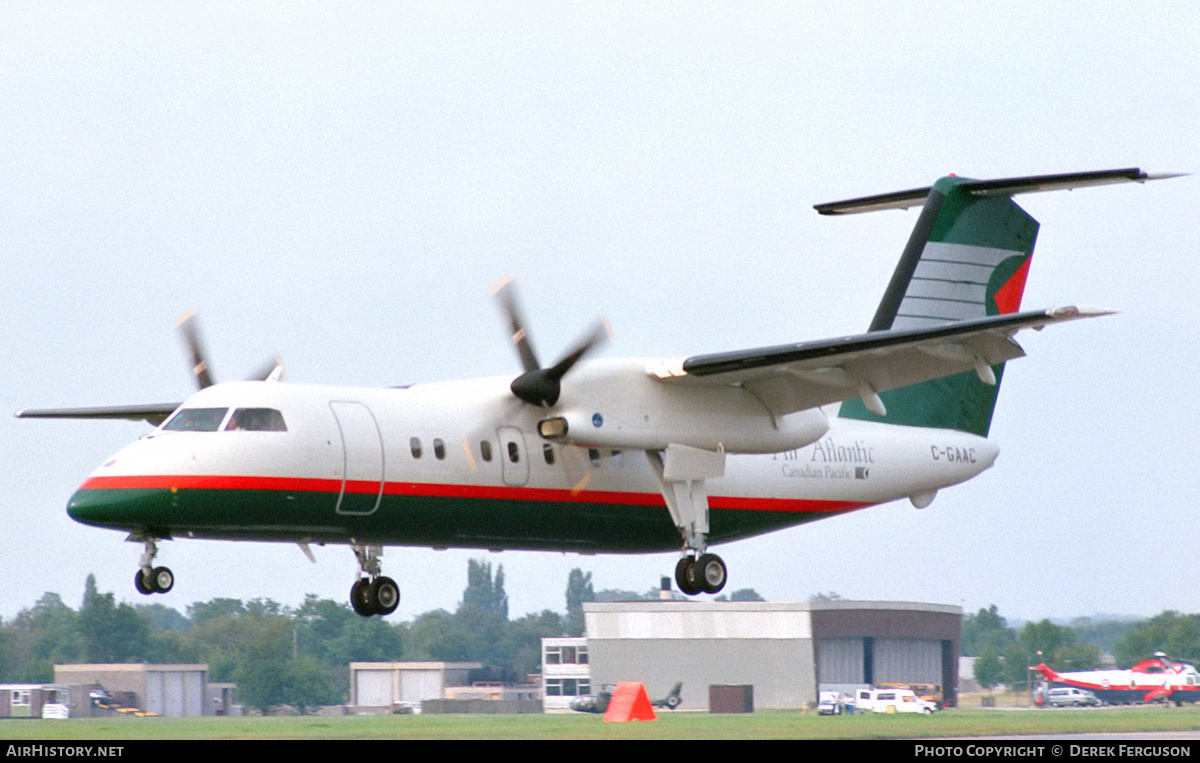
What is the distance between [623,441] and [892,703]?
1850cm

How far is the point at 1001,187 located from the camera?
24031mm

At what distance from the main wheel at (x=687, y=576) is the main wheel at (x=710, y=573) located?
0.14 ft

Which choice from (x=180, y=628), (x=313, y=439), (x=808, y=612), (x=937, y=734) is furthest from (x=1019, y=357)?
(x=180, y=628)

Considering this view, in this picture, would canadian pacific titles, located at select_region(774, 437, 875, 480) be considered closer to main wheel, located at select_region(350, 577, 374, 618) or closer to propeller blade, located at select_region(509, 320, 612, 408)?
propeller blade, located at select_region(509, 320, 612, 408)

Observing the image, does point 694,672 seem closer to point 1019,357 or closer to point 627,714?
point 627,714

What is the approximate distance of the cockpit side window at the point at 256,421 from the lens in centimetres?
1883

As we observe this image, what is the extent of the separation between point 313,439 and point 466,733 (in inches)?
287

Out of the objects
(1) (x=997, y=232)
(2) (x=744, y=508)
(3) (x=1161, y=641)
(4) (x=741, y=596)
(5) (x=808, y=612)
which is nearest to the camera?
(2) (x=744, y=508)

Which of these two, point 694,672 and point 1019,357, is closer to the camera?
point 1019,357

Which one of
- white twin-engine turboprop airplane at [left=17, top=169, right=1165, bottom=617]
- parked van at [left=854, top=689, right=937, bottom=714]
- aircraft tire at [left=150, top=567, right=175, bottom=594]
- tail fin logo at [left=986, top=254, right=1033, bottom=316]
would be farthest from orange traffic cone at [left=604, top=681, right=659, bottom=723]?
aircraft tire at [left=150, top=567, right=175, bottom=594]

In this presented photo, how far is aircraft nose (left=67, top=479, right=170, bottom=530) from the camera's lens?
59.5 ft

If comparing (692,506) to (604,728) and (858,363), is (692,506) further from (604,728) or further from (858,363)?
(604,728)

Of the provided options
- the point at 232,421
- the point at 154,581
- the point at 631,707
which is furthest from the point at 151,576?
the point at 631,707

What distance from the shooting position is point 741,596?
6962 cm
